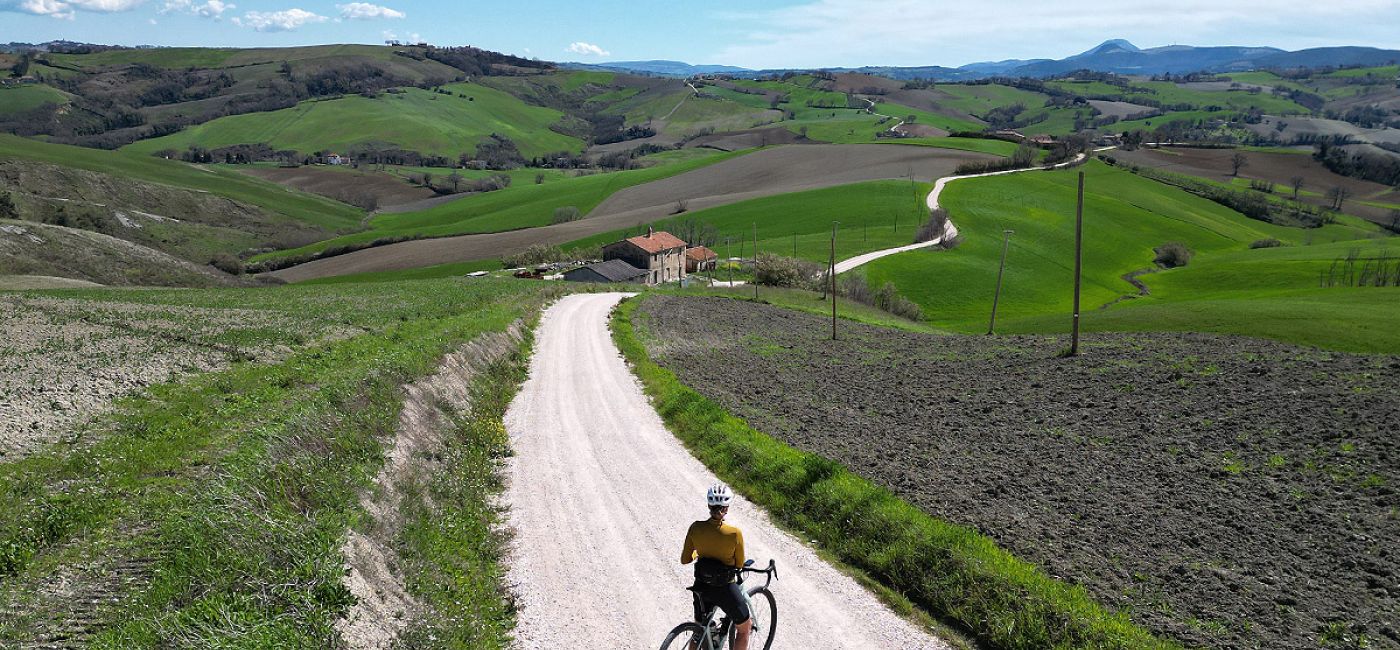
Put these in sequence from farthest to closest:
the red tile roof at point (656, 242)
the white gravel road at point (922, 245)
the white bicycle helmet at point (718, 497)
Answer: the red tile roof at point (656, 242), the white gravel road at point (922, 245), the white bicycle helmet at point (718, 497)

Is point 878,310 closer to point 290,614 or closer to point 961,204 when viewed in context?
point 961,204

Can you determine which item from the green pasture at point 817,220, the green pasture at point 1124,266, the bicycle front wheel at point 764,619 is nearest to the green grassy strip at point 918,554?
the bicycle front wheel at point 764,619

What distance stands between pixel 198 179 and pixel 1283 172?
26371 cm

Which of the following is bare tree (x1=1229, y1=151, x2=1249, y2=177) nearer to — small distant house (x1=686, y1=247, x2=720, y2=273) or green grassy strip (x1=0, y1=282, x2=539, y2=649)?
small distant house (x1=686, y1=247, x2=720, y2=273)

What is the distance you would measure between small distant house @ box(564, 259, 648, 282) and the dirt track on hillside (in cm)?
2112

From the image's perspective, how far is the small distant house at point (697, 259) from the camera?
112688 mm

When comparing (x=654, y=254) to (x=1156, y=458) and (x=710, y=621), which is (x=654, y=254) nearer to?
(x=1156, y=458)

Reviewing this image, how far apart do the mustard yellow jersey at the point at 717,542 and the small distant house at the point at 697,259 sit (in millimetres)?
102125

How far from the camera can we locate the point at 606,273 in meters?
98.4

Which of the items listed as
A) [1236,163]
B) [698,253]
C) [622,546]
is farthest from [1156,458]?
[1236,163]

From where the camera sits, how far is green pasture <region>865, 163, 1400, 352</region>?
47531mm

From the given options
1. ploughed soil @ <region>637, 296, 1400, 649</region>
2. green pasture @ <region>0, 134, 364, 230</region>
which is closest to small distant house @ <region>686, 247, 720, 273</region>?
ploughed soil @ <region>637, 296, 1400, 649</region>

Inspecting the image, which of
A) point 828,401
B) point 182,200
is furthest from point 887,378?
point 182,200

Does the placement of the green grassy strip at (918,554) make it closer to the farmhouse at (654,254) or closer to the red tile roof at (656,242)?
the farmhouse at (654,254)
